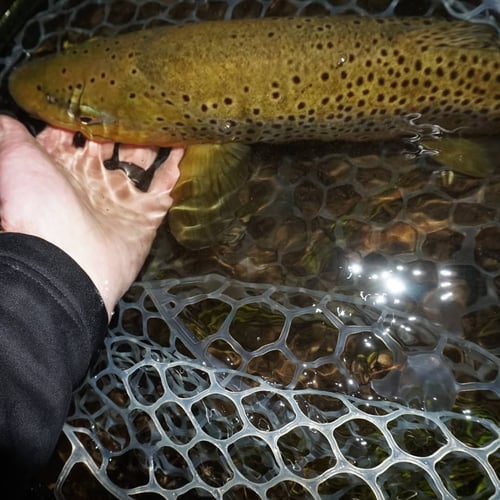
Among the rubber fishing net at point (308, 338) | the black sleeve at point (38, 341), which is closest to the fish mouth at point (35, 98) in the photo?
the rubber fishing net at point (308, 338)

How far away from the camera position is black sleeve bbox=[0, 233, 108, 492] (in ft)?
5.38

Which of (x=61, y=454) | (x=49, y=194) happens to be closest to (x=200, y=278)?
(x=49, y=194)

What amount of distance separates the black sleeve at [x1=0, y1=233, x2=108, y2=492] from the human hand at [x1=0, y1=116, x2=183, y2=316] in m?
0.19

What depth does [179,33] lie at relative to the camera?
2438mm

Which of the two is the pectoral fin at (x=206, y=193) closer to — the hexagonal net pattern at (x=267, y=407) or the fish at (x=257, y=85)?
the fish at (x=257, y=85)

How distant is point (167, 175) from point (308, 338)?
3.05 feet

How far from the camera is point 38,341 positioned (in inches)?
68.9

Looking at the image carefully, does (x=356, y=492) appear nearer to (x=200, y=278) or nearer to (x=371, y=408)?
(x=371, y=408)

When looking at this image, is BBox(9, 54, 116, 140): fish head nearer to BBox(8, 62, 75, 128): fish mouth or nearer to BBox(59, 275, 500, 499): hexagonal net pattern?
BBox(8, 62, 75, 128): fish mouth

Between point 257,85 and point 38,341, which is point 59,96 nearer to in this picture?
point 257,85

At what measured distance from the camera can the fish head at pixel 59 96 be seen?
2.49 meters

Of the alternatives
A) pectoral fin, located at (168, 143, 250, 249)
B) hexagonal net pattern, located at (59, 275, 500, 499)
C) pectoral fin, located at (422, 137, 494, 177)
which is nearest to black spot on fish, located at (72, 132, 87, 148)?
pectoral fin, located at (168, 143, 250, 249)

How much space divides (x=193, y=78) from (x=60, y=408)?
135 centimetres

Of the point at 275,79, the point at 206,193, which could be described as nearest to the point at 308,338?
the point at 206,193
